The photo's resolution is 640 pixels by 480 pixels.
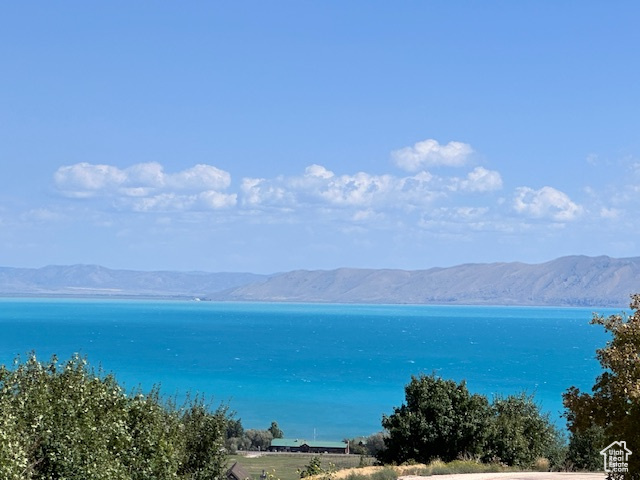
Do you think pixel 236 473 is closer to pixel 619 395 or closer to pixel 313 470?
pixel 313 470

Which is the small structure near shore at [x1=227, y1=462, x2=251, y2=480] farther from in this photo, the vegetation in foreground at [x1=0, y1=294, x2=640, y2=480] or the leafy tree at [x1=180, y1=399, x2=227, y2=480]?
the leafy tree at [x1=180, y1=399, x2=227, y2=480]

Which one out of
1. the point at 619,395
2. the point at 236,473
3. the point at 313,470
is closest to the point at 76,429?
the point at 619,395

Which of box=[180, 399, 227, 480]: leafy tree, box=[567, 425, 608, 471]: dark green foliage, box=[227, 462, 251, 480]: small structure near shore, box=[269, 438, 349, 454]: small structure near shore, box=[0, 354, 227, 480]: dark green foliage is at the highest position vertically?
box=[0, 354, 227, 480]: dark green foliage

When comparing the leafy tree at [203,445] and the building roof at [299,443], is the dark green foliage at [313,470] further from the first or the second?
the building roof at [299,443]

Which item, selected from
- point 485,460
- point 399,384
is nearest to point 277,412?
point 399,384

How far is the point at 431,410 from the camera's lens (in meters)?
37.7

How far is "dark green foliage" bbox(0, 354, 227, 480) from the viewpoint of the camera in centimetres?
2038

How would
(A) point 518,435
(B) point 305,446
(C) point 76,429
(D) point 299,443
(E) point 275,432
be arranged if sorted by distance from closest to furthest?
(C) point 76,429 < (A) point 518,435 < (B) point 305,446 < (D) point 299,443 < (E) point 275,432

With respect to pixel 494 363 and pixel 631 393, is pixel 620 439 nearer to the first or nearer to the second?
pixel 631 393

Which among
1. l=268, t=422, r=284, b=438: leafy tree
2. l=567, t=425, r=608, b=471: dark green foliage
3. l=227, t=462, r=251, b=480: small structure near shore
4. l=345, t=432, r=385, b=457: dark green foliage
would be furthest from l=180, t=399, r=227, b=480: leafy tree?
l=268, t=422, r=284, b=438: leafy tree

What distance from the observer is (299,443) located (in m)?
103

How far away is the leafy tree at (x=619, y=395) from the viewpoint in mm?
18859

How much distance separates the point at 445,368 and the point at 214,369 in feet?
160

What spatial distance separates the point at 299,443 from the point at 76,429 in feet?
277
